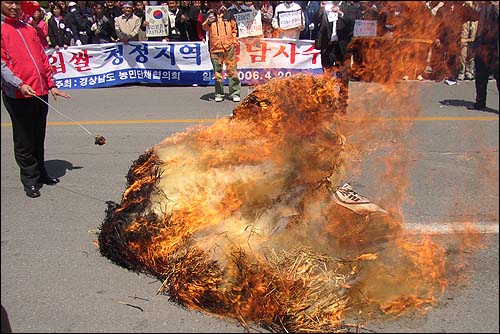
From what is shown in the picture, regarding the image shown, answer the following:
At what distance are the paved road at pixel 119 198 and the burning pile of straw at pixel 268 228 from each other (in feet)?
0.56

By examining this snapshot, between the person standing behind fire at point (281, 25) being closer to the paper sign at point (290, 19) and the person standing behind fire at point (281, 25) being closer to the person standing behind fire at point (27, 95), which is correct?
the paper sign at point (290, 19)

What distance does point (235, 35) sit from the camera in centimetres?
838

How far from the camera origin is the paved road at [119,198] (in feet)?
9.96

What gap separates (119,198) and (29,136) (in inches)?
40.8

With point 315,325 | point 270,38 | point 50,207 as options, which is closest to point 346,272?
point 315,325

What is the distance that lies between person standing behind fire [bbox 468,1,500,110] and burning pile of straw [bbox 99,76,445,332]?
2.48 m

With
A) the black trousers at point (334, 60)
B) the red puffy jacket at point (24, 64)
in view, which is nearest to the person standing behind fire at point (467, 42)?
the black trousers at point (334, 60)

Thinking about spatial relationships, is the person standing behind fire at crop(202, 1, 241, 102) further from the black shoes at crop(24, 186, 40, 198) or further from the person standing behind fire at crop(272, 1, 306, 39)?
the black shoes at crop(24, 186, 40, 198)

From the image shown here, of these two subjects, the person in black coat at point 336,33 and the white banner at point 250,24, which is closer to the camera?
the person in black coat at point 336,33

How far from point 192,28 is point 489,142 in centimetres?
646

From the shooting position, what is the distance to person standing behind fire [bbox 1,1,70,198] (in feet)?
13.4


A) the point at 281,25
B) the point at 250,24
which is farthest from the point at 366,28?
the point at 281,25

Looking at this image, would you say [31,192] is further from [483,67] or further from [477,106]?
[477,106]

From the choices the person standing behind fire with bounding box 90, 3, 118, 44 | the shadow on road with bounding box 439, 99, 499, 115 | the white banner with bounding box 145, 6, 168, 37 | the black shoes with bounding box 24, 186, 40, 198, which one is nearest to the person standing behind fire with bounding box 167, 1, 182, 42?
the white banner with bounding box 145, 6, 168, 37
